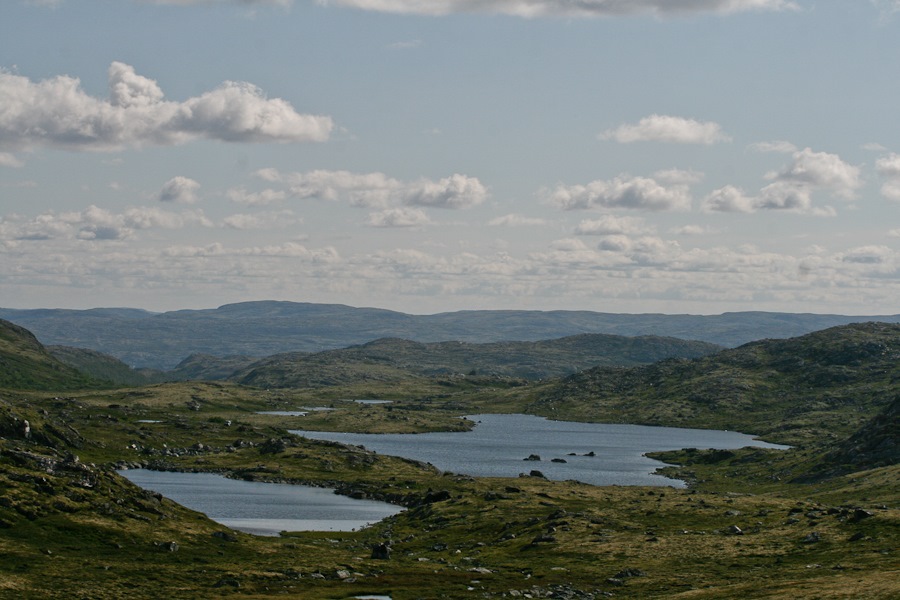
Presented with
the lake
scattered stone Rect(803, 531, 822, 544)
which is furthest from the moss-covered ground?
the lake

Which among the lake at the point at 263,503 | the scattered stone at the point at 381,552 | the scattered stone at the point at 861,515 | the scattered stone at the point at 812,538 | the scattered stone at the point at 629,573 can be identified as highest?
the scattered stone at the point at 861,515

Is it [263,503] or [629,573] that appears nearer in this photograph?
[629,573]

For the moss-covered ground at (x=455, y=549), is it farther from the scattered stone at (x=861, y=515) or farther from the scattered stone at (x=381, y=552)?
the scattered stone at (x=381, y=552)

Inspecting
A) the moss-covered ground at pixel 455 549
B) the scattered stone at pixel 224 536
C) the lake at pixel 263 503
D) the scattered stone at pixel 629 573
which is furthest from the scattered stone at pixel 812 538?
the lake at pixel 263 503

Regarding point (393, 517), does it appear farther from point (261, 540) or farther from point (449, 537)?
point (261, 540)

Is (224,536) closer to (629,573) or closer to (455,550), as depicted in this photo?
(455,550)

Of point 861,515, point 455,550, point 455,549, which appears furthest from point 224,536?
point 861,515

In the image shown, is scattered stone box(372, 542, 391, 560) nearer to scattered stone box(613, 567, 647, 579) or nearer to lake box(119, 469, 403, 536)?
scattered stone box(613, 567, 647, 579)

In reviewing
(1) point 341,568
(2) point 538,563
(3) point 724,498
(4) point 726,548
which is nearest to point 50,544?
(1) point 341,568
